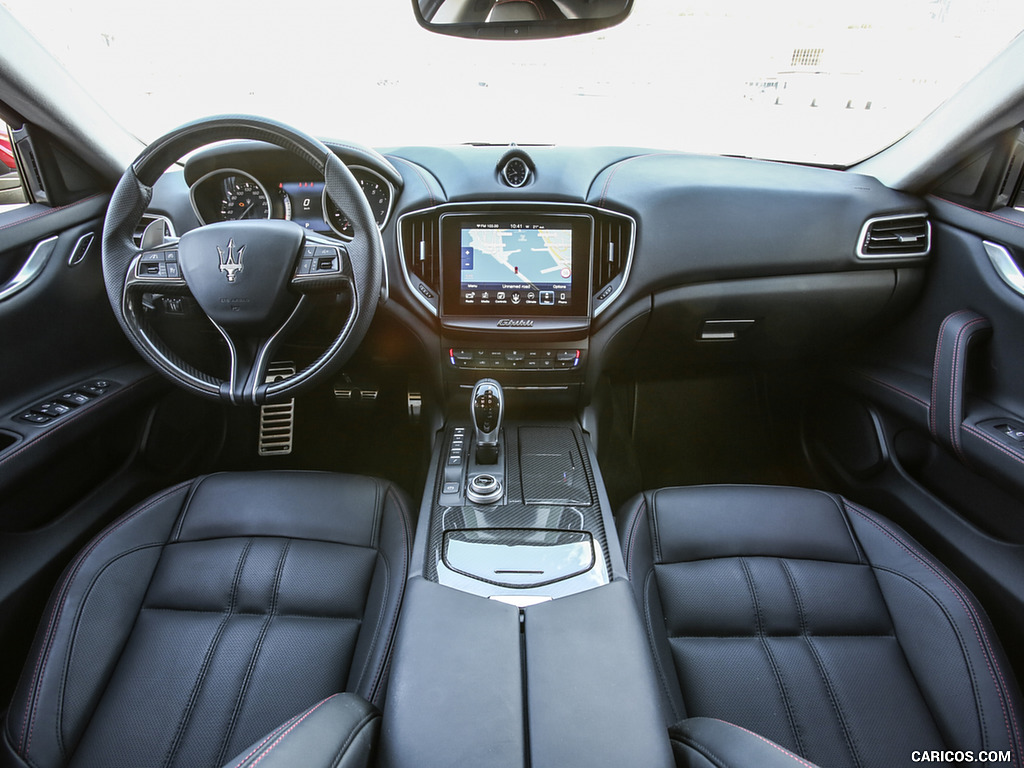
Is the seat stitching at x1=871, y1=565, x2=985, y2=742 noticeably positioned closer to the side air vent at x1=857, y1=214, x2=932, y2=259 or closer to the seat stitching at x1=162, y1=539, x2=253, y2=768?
the side air vent at x1=857, y1=214, x2=932, y2=259

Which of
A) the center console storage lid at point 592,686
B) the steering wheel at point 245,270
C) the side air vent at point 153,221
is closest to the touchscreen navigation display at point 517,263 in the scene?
the steering wheel at point 245,270

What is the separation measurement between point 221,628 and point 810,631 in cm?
130

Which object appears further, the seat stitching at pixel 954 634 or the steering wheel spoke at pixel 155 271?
the steering wheel spoke at pixel 155 271

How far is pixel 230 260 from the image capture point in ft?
4.41

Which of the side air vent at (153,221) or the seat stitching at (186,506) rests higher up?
the side air vent at (153,221)

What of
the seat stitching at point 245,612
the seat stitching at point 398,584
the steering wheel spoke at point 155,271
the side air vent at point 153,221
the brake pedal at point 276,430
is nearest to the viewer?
the seat stitching at point 398,584

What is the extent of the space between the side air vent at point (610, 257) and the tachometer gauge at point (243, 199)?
3.39ft

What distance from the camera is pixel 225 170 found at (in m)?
1.70

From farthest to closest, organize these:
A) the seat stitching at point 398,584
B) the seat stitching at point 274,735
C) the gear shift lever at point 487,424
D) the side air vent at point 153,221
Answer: the side air vent at point 153,221
the gear shift lever at point 487,424
the seat stitching at point 398,584
the seat stitching at point 274,735

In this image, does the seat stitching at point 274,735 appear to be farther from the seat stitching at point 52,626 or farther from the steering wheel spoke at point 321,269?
the steering wheel spoke at point 321,269

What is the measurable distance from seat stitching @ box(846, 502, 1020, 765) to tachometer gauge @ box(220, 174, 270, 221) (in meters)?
1.96

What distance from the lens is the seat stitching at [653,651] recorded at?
1.14 meters

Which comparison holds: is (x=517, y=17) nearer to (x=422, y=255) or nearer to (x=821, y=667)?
(x=422, y=255)
